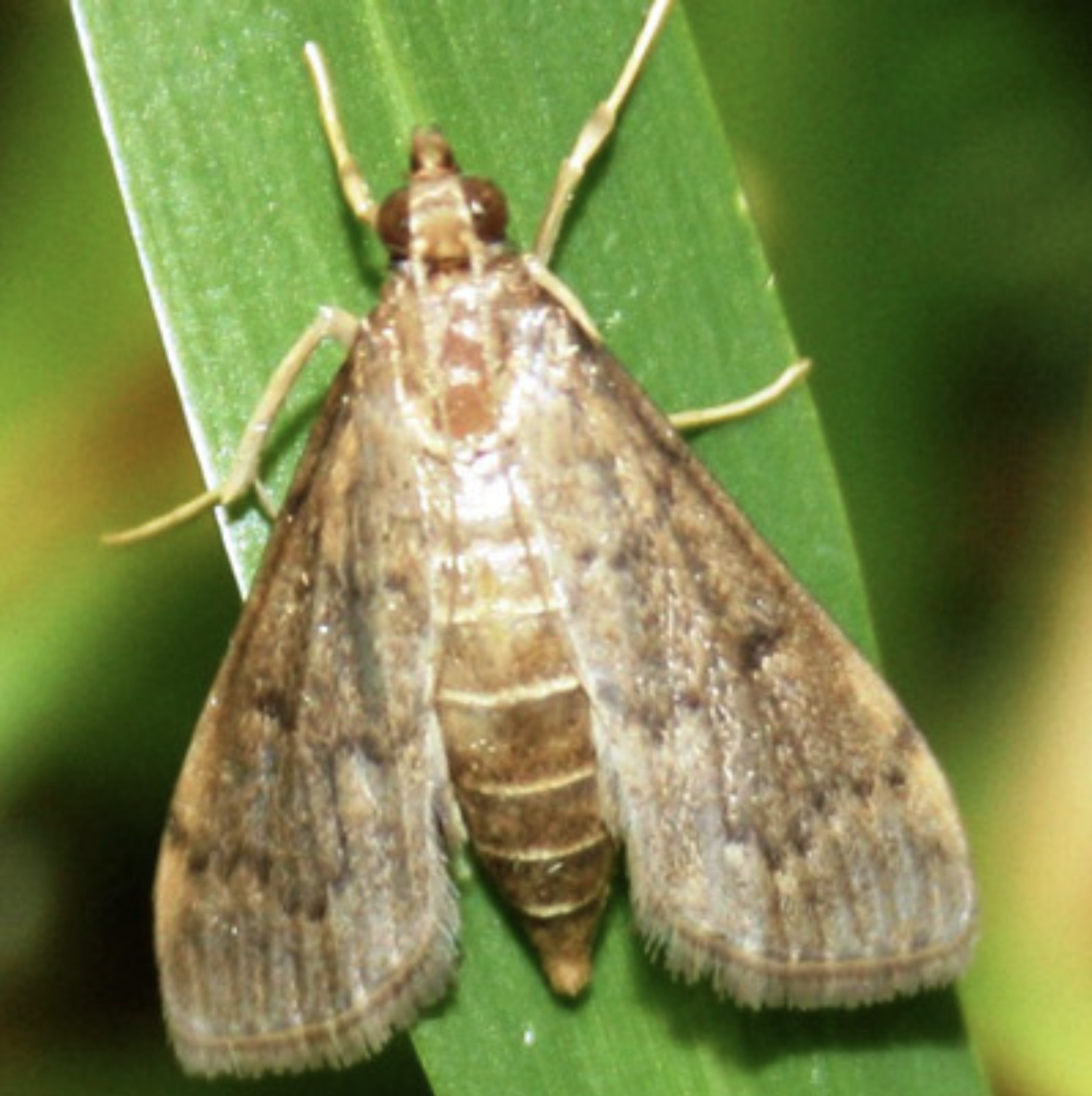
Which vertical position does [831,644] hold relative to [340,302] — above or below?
below

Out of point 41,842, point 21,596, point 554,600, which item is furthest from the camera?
point 41,842

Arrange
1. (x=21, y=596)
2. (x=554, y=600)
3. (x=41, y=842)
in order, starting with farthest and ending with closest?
(x=41, y=842) → (x=21, y=596) → (x=554, y=600)

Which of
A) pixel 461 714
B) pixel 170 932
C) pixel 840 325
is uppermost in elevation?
pixel 840 325

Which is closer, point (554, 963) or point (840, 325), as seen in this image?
point (554, 963)

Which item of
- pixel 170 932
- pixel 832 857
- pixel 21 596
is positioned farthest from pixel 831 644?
pixel 21 596

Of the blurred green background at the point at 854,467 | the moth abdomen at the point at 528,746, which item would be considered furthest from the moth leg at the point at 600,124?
the blurred green background at the point at 854,467

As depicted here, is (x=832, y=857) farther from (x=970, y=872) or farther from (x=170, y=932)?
(x=170, y=932)

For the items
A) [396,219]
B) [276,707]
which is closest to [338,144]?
[396,219]
